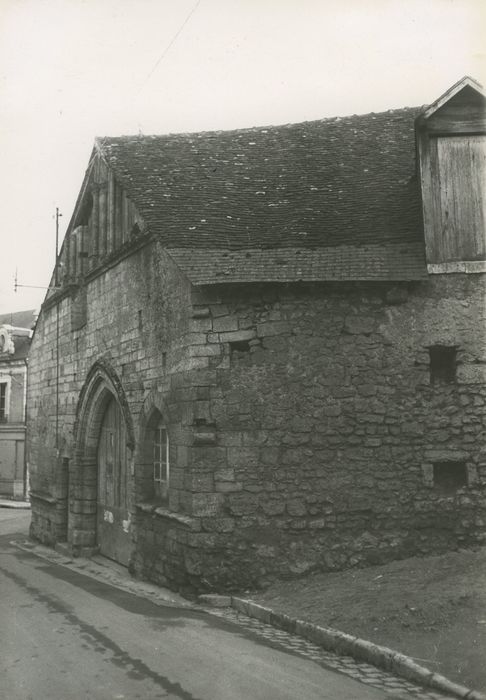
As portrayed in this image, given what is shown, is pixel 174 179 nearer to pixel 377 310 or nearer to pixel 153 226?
pixel 153 226

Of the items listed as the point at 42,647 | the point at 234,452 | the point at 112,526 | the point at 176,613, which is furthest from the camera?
the point at 112,526

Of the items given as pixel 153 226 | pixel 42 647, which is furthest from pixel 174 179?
pixel 42 647

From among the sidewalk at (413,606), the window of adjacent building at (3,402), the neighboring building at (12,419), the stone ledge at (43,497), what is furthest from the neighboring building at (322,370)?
the window of adjacent building at (3,402)

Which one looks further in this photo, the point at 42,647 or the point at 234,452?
the point at 234,452

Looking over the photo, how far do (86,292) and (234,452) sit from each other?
A: 640 centimetres

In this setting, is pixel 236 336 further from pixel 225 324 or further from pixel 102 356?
pixel 102 356

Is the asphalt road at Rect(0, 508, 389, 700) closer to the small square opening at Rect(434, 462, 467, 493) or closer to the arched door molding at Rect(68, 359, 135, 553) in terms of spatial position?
the small square opening at Rect(434, 462, 467, 493)

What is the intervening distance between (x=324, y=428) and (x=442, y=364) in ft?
5.90

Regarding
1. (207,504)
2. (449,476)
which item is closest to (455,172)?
(449,476)

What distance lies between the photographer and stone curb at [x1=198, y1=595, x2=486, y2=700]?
519cm

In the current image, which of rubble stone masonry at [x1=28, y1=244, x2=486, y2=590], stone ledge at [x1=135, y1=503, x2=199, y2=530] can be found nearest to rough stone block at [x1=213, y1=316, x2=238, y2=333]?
rubble stone masonry at [x1=28, y1=244, x2=486, y2=590]

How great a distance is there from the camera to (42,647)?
6492 millimetres

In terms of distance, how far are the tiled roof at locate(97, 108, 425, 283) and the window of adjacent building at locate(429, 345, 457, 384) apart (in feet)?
3.48

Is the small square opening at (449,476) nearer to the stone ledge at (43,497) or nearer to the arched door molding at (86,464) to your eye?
the arched door molding at (86,464)
